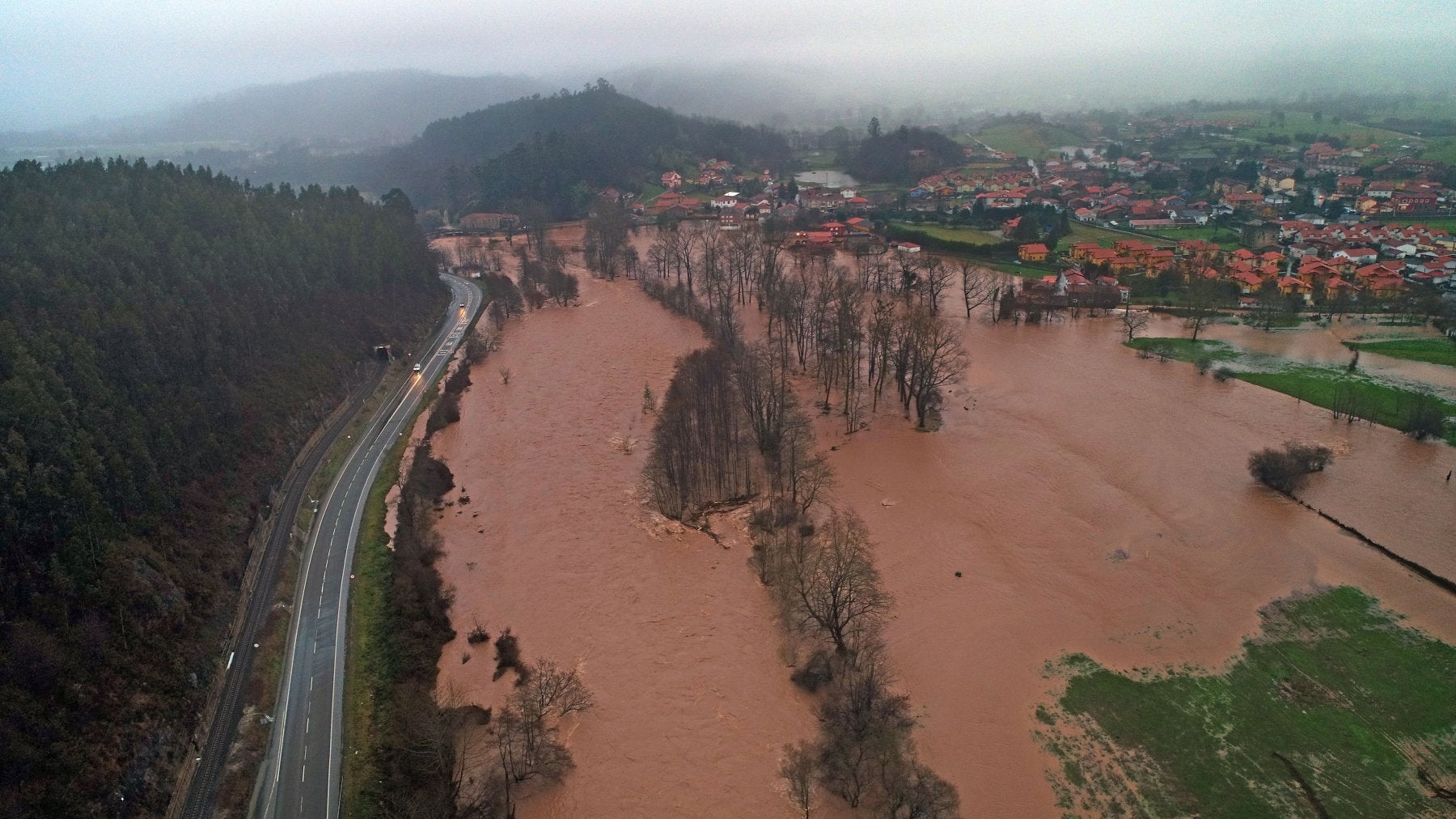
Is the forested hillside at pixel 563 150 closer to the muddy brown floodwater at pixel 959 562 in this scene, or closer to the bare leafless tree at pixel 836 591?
the muddy brown floodwater at pixel 959 562

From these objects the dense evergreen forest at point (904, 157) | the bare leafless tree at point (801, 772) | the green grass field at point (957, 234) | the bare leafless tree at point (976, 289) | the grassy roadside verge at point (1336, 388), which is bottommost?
the bare leafless tree at point (801, 772)

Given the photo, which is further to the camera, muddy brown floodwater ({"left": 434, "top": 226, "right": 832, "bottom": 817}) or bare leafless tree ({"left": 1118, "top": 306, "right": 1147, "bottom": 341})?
bare leafless tree ({"left": 1118, "top": 306, "right": 1147, "bottom": 341})

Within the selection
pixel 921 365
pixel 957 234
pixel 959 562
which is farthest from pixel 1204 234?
pixel 959 562

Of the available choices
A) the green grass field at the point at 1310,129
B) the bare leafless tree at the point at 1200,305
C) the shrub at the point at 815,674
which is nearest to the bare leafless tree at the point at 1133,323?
the bare leafless tree at the point at 1200,305

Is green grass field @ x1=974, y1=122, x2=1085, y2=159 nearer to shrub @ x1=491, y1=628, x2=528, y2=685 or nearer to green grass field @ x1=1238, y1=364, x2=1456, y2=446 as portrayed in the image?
green grass field @ x1=1238, y1=364, x2=1456, y2=446

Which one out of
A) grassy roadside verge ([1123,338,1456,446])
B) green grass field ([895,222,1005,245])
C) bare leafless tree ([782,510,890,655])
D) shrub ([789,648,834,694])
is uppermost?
green grass field ([895,222,1005,245])

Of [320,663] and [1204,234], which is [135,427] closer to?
[320,663]

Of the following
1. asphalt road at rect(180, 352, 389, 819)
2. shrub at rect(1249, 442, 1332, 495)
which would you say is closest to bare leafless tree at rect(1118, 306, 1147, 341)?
shrub at rect(1249, 442, 1332, 495)
